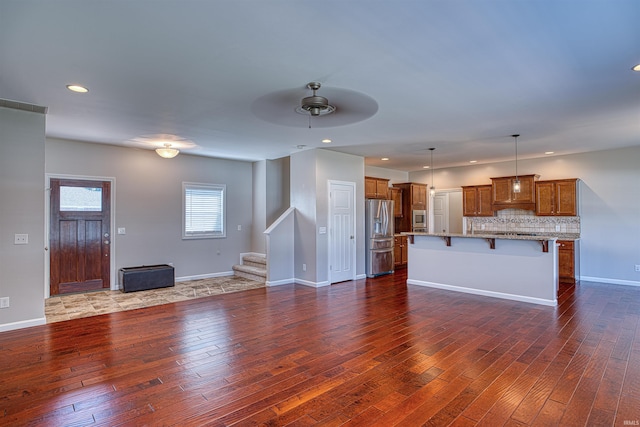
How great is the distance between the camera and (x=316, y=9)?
6.94 ft

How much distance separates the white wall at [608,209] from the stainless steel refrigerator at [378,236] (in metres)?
3.69

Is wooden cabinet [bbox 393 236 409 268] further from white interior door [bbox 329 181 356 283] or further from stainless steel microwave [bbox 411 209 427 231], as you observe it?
white interior door [bbox 329 181 356 283]

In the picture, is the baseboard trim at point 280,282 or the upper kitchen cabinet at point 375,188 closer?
the baseboard trim at point 280,282

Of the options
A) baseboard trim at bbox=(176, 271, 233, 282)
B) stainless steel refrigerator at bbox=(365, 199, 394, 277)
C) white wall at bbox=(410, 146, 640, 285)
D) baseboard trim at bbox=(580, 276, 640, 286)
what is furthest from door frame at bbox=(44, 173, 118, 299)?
baseboard trim at bbox=(580, 276, 640, 286)

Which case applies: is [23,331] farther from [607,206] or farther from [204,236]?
[607,206]

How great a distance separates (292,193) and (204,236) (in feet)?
7.24

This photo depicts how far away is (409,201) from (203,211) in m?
5.25

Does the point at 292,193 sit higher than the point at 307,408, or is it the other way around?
the point at 292,193

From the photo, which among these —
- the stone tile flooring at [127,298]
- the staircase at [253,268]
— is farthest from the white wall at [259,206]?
the stone tile flooring at [127,298]

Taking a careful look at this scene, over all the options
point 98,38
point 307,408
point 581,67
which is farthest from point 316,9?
point 307,408

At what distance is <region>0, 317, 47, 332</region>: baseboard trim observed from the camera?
3.99 m

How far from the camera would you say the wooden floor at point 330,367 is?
2.31 meters

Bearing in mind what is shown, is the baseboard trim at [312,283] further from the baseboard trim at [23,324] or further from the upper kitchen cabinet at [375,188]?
the baseboard trim at [23,324]

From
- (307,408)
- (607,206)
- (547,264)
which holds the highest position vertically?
(607,206)
